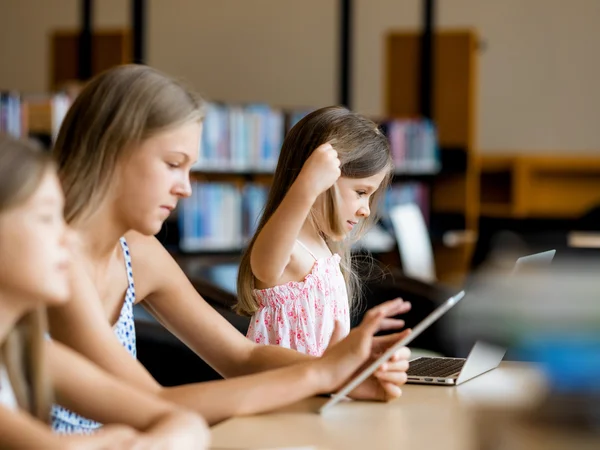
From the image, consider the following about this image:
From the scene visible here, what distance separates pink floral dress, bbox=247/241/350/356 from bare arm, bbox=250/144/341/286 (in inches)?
4.4

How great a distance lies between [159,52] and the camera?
9.04 m

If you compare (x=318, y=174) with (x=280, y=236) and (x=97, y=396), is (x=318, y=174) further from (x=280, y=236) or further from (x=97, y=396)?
(x=97, y=396)

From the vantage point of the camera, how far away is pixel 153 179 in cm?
117

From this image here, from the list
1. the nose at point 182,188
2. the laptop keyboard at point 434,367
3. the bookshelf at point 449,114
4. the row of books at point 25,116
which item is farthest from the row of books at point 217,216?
the nose at point 182,188

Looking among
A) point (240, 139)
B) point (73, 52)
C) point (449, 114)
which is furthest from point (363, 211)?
point (73, 52)

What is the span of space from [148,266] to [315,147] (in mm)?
444

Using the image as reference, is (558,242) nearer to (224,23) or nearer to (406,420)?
(406,420)

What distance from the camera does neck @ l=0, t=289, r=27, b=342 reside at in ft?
2.94

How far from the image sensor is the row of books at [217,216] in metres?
5.38

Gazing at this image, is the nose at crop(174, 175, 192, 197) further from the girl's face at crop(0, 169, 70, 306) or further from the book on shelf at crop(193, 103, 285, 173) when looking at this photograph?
the book on shelf at crop(193, 103, 285, 173)

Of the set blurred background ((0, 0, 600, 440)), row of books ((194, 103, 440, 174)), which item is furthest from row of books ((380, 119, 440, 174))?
row of books ((194, 103, 440, 174))

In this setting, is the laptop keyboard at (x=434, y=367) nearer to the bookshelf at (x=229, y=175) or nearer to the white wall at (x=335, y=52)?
the bookshelf at (x=229, y=175)

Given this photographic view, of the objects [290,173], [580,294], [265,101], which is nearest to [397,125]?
[265,101]

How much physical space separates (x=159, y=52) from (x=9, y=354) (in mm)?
8334
